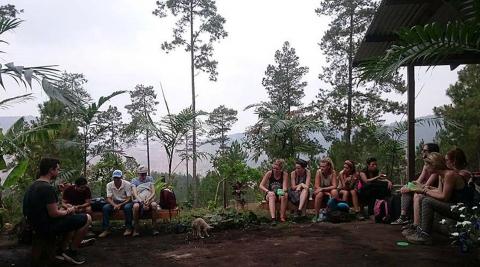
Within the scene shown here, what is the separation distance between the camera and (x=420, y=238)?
4652 millimetres

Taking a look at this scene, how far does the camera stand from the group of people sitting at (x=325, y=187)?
668 centimetres

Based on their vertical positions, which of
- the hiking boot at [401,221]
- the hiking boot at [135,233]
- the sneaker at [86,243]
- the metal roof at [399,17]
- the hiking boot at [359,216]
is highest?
the metal roof at [399,17]

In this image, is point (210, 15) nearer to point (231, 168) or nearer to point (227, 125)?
point (227, 125)

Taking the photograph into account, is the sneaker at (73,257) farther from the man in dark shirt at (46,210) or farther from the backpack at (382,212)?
the backpack at (382,212)

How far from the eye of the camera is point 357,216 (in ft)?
22.1

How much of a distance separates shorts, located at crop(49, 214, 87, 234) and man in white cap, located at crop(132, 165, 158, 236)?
1.74 metres

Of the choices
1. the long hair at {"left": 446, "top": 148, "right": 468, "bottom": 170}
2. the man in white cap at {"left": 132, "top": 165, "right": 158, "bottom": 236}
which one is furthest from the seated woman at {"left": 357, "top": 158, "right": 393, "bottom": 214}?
the man in white cap at {"left": 132, "top": 165, "right": 158, "bottom": 236}

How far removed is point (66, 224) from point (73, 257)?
1.54ft

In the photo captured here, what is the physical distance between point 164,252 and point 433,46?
3603 mm

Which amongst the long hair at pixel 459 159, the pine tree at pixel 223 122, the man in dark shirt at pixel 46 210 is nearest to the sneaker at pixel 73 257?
the man in dark shirt at pixel 46 210

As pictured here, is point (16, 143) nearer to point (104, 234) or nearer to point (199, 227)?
point (104, 234)

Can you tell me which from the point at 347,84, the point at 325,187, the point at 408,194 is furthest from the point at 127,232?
the point at 347,84

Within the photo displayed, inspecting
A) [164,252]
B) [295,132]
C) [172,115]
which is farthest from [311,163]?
[164,252]

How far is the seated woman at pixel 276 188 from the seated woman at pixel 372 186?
3.88 ft
